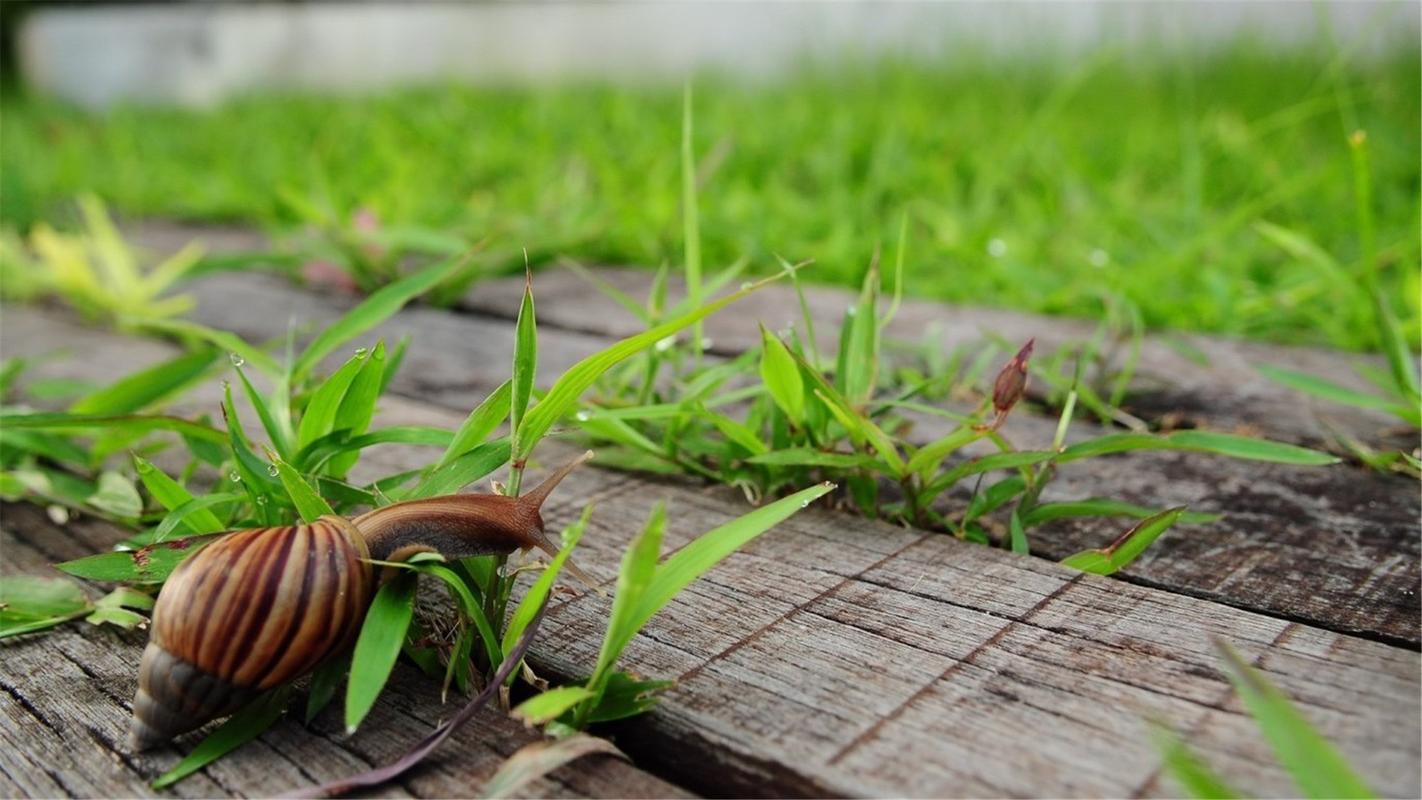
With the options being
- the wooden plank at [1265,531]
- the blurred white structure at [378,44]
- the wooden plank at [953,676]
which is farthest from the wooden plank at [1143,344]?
the blurred white structure at [378,44]

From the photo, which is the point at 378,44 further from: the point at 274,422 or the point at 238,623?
A: the point at 238,623

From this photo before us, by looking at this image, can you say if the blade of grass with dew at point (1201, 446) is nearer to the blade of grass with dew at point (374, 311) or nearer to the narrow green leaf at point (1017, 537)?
the narrow green leaf at point (1017, 537)

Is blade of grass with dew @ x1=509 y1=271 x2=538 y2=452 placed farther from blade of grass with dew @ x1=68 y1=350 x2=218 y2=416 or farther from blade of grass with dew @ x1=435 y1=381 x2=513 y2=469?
blade of grass with dew @ x1=68 y1=350 x2=218 y2=416

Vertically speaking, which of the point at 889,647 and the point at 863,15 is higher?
the point at 863,15

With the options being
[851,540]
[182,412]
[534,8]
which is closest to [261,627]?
[851,540]

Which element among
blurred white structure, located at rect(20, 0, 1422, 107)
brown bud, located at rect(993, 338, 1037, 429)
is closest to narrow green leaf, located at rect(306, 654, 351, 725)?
brown bud, located at rect(993, 338, 1037, 429)

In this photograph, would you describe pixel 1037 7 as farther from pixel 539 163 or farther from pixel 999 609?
pixel 999 609
